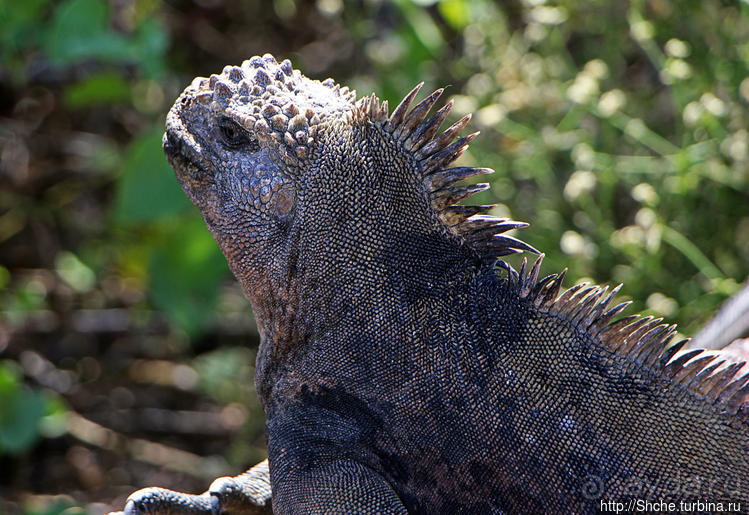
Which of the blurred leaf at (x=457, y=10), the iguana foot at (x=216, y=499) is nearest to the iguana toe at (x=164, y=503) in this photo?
the iguana foot at (x=216, y=499)

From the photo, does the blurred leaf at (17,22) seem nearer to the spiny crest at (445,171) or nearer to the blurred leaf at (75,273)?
the blurred leaf at (75,273)

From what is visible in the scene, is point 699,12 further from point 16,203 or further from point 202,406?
point 16,203

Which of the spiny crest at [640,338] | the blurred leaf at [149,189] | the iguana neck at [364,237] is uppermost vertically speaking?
the blurred leaf at [149,189]

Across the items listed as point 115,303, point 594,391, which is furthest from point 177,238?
point 594,391

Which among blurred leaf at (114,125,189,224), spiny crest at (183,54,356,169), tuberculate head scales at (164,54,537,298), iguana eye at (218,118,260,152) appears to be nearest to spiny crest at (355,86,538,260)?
tuberculate head scales at (164,54,537,298)

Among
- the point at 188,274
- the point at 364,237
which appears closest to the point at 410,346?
the point at 364,237

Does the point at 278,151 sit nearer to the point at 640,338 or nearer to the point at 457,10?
the point at 640,338
